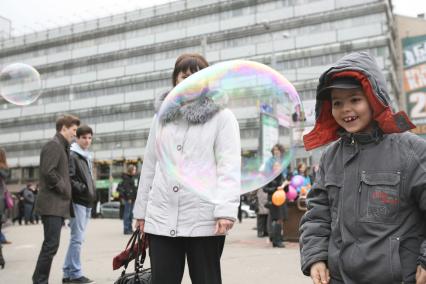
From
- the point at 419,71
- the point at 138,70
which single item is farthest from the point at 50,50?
the point at 419,71

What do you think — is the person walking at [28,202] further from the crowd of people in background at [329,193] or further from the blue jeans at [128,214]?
the crowd of people in background at [329,193]

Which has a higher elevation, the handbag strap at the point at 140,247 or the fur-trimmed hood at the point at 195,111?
the fur-trimmed hood at the point at 195,111

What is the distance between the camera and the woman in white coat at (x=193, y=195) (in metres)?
2.95

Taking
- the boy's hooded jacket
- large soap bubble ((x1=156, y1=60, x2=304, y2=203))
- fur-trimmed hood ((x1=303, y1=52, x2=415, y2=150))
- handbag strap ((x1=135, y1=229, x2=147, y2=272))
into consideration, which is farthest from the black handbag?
fur-trimmed hood ((x1=303, y1=52, x2=415, y2=150))

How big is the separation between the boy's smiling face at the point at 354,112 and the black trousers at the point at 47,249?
4.03 meters

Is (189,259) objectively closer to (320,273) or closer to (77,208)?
(320,273)

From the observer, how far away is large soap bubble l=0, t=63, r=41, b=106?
38.3 feet

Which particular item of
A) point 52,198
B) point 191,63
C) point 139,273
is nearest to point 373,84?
point 191,63

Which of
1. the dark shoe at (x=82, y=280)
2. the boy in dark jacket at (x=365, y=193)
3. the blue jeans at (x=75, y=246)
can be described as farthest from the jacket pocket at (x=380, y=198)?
the dark shoe at (x=82, y=280)

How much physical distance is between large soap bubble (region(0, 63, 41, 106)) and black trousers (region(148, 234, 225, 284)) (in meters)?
9.71

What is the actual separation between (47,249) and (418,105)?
40180 mm

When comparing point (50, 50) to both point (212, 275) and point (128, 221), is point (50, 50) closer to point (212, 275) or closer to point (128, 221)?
point (128, 221)

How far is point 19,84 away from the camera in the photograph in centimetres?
1204

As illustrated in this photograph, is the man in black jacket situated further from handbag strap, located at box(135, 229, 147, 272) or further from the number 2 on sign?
the number 2 on sign
